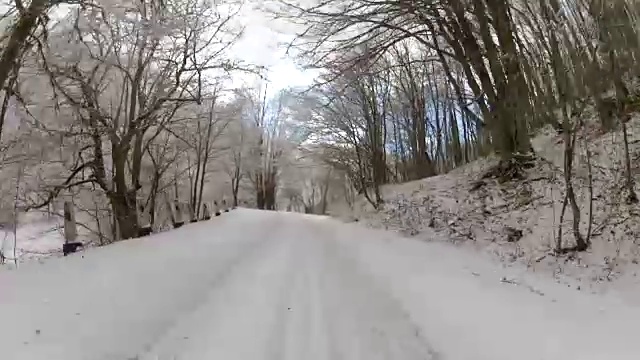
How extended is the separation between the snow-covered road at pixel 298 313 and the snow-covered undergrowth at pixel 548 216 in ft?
3.25

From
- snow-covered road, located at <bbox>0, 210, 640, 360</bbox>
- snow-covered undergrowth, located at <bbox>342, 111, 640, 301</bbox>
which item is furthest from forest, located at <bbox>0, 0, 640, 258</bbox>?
snow-covered road, located at <bbox>0, 210, 640, 360</bbox>

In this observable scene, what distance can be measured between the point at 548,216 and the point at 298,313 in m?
6.58

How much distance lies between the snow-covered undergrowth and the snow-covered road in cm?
99

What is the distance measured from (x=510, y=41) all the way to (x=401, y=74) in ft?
50.6

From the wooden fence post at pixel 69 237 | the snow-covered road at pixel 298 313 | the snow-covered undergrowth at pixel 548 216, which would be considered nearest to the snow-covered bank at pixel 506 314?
the snow-covered road at pixel 298 313

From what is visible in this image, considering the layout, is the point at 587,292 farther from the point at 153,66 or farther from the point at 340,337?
the point at 153,66

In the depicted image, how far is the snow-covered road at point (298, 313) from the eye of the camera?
4.46 meters

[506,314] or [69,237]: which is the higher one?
[69,237]

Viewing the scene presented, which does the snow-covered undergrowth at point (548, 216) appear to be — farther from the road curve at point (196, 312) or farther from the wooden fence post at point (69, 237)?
the wooden fence post at point (69, 237)

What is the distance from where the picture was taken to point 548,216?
1032 centimetres

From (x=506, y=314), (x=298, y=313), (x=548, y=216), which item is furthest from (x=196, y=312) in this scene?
(x=548, y=216)

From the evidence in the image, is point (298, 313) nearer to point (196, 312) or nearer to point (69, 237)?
point (196, 312)

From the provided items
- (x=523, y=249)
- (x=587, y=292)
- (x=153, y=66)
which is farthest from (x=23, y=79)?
(x=587, y=292)

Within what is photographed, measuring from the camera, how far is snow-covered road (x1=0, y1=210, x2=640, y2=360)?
4.46 m
